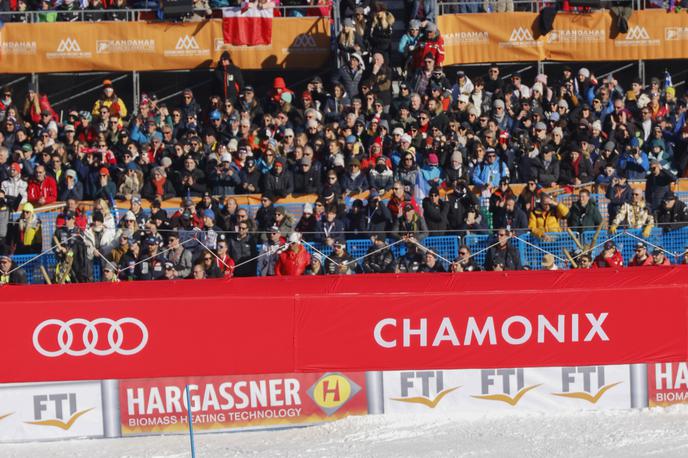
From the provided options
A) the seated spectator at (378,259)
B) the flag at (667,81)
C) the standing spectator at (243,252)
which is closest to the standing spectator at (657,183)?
the seated spectator at (378,259)

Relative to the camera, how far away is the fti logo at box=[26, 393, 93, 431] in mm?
13984

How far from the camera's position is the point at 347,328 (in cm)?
1401

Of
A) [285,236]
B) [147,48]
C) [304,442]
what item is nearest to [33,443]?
[304,442]

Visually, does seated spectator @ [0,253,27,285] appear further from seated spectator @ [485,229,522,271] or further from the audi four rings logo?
seated spectator @ [485,229,522,271]

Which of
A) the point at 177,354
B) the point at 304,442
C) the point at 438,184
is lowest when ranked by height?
the point at 304,442

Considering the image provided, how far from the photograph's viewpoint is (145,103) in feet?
68.5

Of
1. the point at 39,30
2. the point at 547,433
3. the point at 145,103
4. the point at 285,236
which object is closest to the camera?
the point at 547,433

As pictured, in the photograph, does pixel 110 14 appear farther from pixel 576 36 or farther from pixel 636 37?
pixel 636 37

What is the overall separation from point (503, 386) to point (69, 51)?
11.3 metres

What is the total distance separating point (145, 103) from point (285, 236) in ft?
14.4

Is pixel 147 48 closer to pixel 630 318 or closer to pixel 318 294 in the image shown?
pixel 318 294

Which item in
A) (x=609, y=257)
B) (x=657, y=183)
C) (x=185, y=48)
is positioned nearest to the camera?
(x=609, y=257)

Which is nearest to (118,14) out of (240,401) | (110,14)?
(110,14)

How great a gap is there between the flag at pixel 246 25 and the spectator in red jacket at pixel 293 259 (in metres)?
6.21
